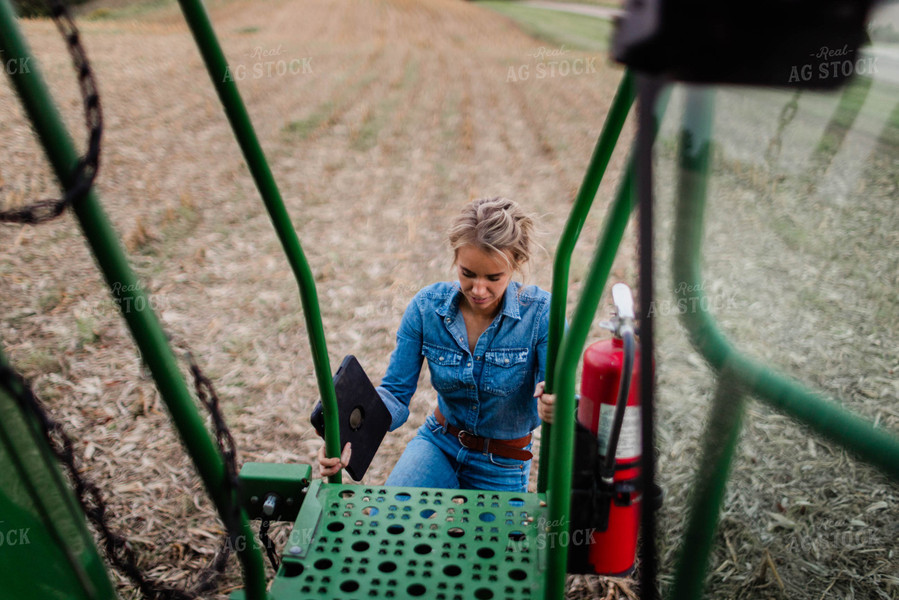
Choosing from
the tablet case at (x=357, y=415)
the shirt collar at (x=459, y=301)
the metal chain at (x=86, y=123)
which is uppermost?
the metal chain at (x=86, y=123)

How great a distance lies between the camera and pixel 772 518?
3.08 feet

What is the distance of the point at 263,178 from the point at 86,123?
0.64m

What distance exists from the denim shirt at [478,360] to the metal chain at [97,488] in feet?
3.60

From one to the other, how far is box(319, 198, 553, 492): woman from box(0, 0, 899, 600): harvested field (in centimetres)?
20

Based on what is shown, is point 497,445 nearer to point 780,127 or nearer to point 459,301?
point 459,301

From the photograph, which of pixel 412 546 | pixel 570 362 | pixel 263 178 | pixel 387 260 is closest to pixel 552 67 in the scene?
pixel 387 260

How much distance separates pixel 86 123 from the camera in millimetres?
834

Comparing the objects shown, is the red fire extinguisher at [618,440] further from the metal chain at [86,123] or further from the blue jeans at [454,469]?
the metal chain at [86,123]

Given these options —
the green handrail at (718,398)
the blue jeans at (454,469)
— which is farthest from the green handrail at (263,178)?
the green handrail at (718,398)

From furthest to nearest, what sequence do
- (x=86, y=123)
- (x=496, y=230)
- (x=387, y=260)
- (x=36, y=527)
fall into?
Answer: (x=387, y=260), (x=496, y=230), (x=36, y=527), (x=86, y=123)

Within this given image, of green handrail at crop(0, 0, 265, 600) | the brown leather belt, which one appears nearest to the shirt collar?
the brown leather belt

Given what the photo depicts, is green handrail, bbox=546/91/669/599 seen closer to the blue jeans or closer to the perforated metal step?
the perforated metal step

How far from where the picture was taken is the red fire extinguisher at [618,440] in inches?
62.8

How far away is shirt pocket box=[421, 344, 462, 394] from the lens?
7.44ft
